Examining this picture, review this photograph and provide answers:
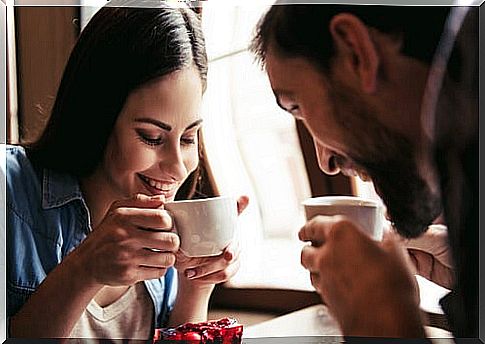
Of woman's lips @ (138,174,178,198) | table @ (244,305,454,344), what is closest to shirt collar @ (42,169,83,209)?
woman's lips @ (138,174,178,198)

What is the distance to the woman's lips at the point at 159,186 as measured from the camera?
131cm

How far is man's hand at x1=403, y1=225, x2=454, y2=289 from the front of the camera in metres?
1.31

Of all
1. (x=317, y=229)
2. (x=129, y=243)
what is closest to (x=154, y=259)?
(x=129, y=243)

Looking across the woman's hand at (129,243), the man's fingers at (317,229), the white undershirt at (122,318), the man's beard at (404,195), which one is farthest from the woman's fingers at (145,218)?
the man's beard at (404,195)

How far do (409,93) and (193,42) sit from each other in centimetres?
35

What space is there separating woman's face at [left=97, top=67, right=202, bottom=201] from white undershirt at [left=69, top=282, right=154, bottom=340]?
17cm

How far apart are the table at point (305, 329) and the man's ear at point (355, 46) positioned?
0.37 m

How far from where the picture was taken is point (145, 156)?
1.30m

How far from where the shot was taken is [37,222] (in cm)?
132

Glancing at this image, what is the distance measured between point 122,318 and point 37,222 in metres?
0.20

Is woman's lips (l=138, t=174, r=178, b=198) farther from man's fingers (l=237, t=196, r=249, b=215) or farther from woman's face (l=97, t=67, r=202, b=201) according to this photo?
man's fingers (l=237, t=196, r=249, b=215)

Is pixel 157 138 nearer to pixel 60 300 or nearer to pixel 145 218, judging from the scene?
pixel 145 218

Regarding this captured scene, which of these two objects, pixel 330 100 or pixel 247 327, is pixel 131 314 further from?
pixel 330 100

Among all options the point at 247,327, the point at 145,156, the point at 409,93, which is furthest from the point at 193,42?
the point at 247,327
